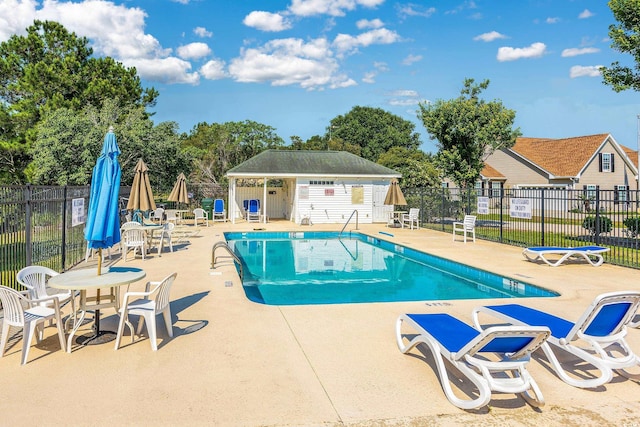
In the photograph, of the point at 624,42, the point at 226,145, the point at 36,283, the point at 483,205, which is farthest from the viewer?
the point at 226,145

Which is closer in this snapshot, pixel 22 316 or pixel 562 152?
pixel 22 316

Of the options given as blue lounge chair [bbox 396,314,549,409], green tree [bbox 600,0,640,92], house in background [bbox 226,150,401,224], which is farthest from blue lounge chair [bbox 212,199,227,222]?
blue lounge chair [bbox 396,314,549,409]

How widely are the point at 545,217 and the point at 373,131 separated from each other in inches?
1584

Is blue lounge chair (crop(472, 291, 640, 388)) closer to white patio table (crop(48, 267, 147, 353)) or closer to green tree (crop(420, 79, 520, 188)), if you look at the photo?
white patio table (crop(48, 267, 147, 353))

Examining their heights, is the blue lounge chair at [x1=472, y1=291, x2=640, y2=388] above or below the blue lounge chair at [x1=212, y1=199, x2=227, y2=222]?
below

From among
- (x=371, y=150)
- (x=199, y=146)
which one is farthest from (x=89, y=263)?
(x=371, y=150)

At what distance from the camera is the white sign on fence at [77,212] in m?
9.77

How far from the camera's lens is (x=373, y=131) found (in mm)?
61438

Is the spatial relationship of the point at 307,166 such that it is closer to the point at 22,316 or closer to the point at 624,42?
the point at 624,42

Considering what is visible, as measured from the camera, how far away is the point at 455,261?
11758 millimetres

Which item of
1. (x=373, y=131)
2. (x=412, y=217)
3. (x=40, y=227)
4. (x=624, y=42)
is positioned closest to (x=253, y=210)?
(x=412, y=217)

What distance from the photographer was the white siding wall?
22609mm

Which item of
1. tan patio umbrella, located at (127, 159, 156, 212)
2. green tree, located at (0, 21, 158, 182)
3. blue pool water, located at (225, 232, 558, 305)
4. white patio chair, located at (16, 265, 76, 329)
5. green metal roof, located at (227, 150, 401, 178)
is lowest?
blue pool water, located at (225, 232, 558, 305)

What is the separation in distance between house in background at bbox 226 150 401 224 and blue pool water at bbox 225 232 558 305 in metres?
5.57
